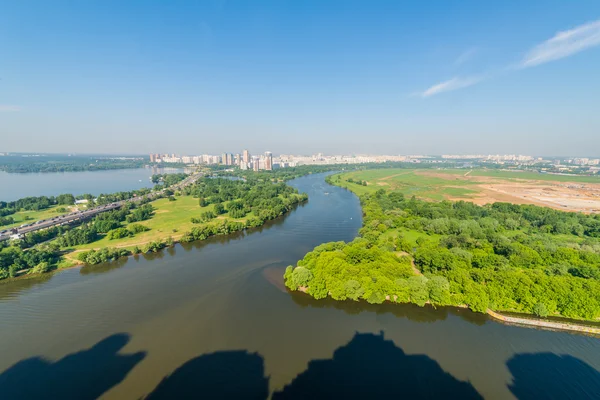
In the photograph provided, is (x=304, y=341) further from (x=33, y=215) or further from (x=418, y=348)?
(x=33, y=215)

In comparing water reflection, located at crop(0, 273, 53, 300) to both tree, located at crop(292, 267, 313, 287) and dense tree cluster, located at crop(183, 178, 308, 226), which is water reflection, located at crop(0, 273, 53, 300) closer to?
dense tree cluster, located at crop(183, 178, 308, 226)

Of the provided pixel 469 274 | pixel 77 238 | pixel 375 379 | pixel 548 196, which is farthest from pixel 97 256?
pixel 548 196

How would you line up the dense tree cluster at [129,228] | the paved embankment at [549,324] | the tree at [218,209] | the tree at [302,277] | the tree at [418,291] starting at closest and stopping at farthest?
the paved embankment at [549,324]
the tree at [418,291]
the tree at [302,277]
the dense tree cluster at [129,228]
the tree at [218,209]

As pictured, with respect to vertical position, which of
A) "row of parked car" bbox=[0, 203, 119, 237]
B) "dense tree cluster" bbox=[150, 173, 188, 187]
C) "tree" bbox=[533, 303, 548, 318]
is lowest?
"tree" bbox=[533, 303, 548, 318]

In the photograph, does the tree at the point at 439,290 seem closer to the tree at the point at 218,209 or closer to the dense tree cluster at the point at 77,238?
the tree at the point at 218,209

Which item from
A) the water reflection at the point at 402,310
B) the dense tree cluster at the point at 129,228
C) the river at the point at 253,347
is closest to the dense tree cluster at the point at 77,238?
the dense tree cluster at the point at 129,228

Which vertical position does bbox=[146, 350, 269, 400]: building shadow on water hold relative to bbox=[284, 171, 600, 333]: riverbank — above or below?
below

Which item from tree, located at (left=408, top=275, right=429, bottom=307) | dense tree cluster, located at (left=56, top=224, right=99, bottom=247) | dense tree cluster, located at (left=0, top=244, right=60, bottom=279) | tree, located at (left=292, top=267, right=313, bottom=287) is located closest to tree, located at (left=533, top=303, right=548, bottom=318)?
tree, located at (left=408, top=275, right=429, bottom=307)
